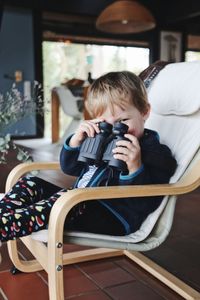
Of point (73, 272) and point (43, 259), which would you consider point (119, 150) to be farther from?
point (73, 272)

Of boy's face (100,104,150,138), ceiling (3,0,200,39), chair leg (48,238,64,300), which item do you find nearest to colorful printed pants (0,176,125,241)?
chair leg (48,238,64,300)

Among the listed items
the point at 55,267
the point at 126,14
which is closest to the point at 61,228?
the point at 55,267

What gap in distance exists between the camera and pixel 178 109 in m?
1.34

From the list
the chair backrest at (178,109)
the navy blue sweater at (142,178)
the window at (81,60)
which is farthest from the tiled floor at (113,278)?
the window at (81,60)

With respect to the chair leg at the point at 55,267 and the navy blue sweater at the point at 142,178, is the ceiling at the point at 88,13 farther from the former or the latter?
the chair leg at the point at 55,267

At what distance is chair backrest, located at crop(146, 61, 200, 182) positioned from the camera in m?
1.25

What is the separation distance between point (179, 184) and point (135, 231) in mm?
209

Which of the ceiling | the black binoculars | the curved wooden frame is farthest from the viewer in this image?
the ceiling

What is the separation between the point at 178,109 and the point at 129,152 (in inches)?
15.6

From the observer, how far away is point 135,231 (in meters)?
1.15

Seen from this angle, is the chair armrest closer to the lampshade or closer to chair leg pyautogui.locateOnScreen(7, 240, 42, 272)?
chair leg pyautogui.locateOnScreen(7, 240, 42, 272)

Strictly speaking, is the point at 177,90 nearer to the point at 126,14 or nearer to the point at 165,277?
the point at 165,277

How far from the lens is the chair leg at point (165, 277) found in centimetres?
122

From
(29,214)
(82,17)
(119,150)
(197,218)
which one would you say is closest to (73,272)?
(29,214)
